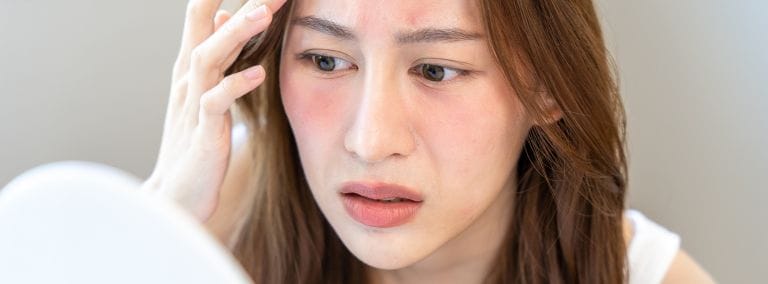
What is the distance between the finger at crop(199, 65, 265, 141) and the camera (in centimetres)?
98

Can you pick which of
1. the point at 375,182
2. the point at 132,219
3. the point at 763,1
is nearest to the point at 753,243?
the point at 763,1

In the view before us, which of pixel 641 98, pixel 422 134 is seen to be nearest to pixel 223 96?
pixel 422 134

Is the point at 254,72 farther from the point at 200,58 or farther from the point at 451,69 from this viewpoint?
the point at 451,69

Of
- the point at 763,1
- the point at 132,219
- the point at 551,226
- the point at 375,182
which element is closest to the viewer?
the point at 132,219

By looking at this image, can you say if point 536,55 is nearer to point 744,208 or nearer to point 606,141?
point 606,141

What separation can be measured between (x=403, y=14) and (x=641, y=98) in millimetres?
954

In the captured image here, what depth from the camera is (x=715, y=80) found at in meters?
1.66

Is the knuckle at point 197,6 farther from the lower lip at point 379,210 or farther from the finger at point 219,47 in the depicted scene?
the lower lip at point 379,210

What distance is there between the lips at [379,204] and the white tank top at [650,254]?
398 mm

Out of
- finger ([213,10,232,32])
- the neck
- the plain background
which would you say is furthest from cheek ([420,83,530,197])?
the plain background

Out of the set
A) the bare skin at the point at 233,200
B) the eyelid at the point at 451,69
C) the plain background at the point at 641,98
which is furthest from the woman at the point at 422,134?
the plain background at the point at 641,98

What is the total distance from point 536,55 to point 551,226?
31 cm

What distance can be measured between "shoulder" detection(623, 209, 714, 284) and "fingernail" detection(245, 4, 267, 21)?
608 mm

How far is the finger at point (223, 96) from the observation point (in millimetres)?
983
